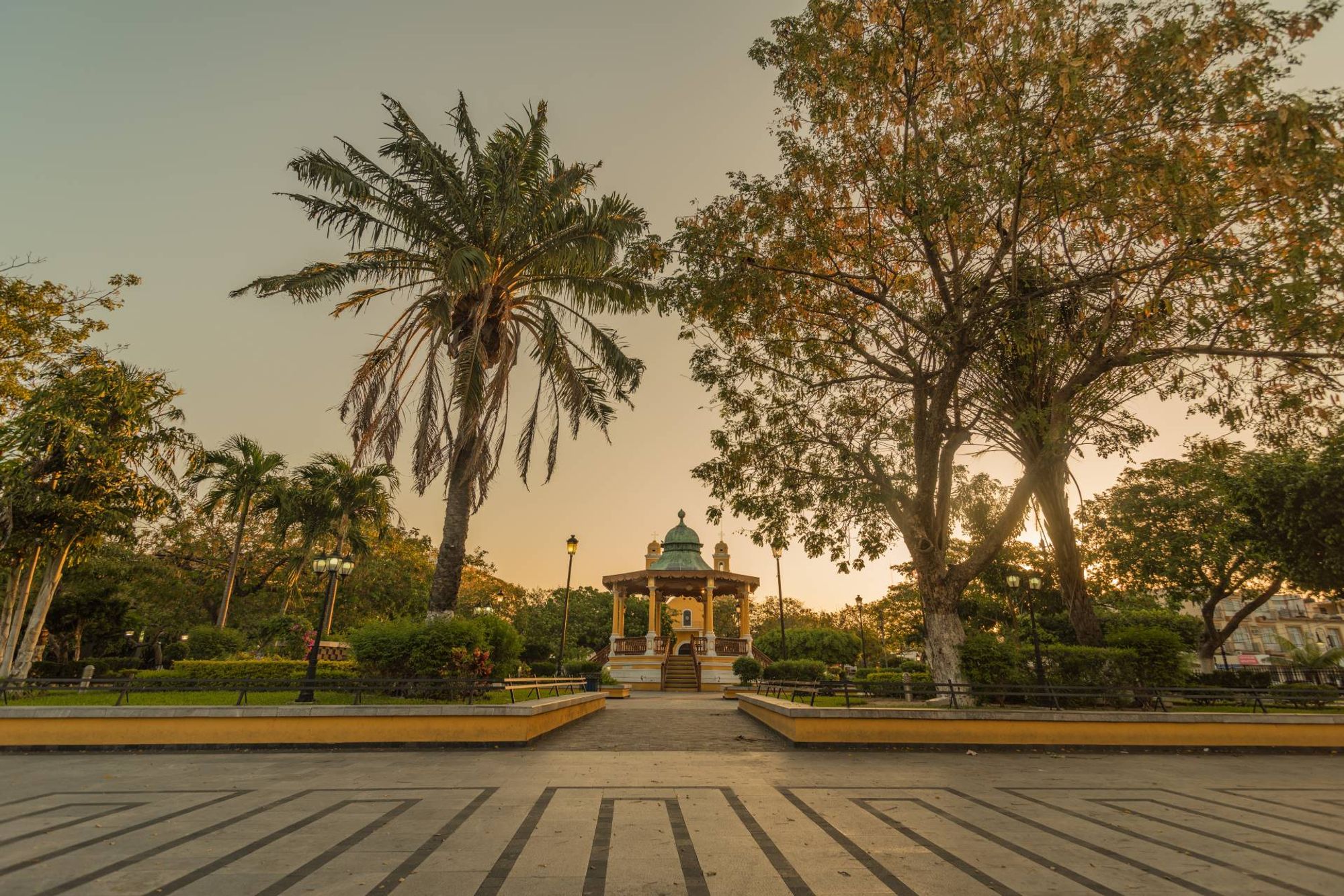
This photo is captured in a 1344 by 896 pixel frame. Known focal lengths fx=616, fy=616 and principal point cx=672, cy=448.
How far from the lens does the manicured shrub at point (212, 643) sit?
19312mm

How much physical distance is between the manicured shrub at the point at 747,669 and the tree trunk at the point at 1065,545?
15027 mm

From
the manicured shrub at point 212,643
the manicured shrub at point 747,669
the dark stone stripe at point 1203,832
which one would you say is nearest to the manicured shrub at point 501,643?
the dark stone stripe at point 1203,832

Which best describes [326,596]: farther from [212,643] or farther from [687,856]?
[212,643]

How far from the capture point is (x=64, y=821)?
18.4 feet

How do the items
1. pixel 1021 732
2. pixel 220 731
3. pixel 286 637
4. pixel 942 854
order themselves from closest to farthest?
pixel 942 854, pixel 220 731, pixel 1021 732, pixel 286 637

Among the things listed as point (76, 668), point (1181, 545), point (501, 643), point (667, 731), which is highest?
point (1181, 545)

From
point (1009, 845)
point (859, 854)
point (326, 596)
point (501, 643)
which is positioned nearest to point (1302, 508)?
point (1009, 845)

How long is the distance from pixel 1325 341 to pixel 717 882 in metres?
11.8

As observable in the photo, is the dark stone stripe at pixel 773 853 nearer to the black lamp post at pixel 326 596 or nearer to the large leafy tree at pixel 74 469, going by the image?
the black lamp post at pixel 326 596

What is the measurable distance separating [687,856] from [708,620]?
92.8 feet

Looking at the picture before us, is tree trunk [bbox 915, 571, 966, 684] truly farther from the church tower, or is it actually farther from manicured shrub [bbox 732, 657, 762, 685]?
the church tower

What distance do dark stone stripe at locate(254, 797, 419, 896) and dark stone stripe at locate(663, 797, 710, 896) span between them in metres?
2.58

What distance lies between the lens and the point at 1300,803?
6.83 metres

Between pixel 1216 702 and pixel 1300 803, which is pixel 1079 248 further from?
pixel 1216 702
